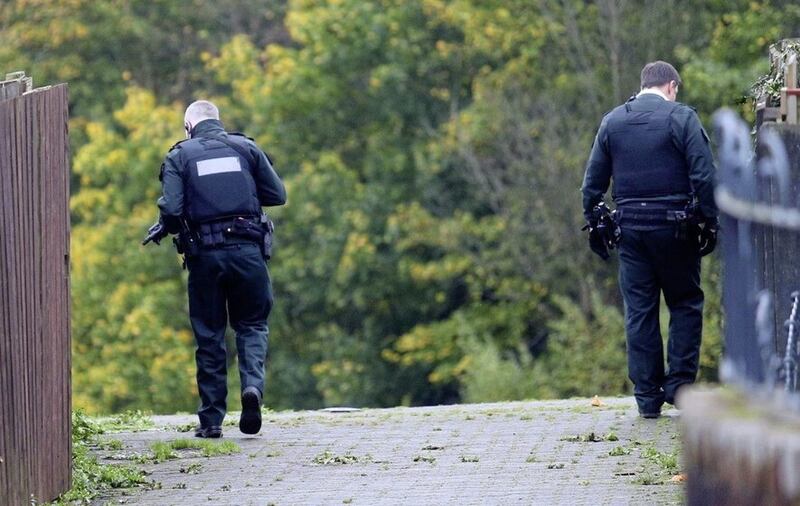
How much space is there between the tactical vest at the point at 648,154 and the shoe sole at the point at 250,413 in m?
2.14

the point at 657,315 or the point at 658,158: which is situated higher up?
the point at 658,158

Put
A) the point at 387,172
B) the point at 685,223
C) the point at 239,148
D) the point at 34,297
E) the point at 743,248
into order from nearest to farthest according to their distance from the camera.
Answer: the point at 743,248 → the point at 34,297 → the point at 685,223 → the point at 239,148 → the point at 387,172

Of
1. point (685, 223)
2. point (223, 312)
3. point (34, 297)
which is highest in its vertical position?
point (685, 223)

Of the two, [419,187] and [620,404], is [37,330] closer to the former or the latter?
[620,404]

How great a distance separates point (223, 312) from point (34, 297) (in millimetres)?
2611

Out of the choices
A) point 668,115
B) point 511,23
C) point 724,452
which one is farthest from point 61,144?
point 511,23

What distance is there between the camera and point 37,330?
6781 mm

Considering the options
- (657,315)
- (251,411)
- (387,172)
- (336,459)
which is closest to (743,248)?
(336,459)

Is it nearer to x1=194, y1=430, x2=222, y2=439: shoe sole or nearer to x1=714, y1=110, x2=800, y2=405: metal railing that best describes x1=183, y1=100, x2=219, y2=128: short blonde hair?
x1=194, y1=430, x2=222, y2=439: shoe sole

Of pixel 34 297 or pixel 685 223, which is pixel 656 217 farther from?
pixel 34 297

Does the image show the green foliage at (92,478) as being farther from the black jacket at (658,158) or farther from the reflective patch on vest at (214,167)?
the black jacket at (658,158)

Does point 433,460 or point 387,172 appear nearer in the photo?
point 433,460

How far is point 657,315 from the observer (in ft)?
30.3

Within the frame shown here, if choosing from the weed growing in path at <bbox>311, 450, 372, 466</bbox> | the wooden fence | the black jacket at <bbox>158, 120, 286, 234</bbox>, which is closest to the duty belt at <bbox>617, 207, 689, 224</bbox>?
the black jacket at <bbox>158, 120, 286, 234</bbox>
